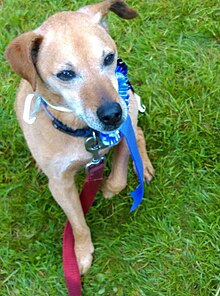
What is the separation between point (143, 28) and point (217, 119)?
34.5 inches

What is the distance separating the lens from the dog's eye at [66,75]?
253cm

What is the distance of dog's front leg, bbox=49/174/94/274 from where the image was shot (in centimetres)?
303

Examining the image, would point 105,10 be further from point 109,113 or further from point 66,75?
point 109,113

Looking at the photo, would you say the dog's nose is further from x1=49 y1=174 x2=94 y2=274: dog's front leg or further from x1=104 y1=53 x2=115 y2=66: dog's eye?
x1=49 y1=174 x2=94 y2=274: dog's front leg

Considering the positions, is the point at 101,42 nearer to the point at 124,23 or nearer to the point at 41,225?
the point at 41,225

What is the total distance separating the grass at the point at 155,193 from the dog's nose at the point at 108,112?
1053mm

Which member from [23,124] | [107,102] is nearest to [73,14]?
[107,102]

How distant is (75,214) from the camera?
313 centimetres

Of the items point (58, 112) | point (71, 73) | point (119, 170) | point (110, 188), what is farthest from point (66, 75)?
point (110, 188)

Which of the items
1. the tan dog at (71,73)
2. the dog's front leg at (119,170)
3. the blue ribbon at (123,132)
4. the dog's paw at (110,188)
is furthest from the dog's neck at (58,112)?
the dog's paw at (110,188)

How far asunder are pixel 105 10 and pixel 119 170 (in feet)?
2.80

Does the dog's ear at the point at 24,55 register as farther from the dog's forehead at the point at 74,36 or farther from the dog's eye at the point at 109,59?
the dog's eye at the point at 109,59

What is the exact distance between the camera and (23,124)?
3.06 m

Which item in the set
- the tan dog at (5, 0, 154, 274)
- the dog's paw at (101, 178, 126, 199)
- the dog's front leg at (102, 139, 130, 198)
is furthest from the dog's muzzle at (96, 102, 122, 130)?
the dog's paw at (101, 178, 126, 199)
